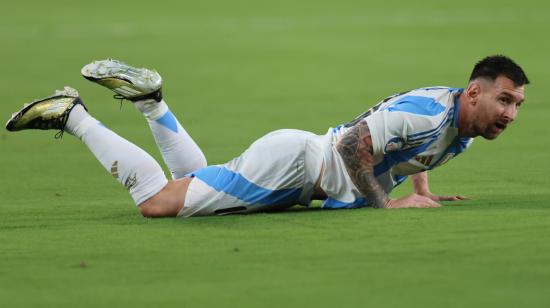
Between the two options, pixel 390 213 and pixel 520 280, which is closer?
pixel 520 280

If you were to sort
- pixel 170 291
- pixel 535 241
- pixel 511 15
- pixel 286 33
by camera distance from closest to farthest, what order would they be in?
pixel 170 291
pixel 535 241
pixel 286 33
pixel 511 15

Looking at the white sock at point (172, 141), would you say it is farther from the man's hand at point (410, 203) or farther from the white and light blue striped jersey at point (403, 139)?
the man's hand at point (410, 203)

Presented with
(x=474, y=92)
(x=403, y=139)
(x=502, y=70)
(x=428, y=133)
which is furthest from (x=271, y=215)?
(x=502, y=70)

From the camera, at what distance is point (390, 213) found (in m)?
8.41

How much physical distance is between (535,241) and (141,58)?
1463cm

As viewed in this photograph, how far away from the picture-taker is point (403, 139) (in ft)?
27.6

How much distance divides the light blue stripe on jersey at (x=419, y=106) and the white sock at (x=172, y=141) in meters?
1.63

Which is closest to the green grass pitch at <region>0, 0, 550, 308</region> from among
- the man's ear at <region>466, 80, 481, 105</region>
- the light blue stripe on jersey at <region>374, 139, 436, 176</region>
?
the light blue stripe on jersey at <region>374, 139, 436, 176</region>

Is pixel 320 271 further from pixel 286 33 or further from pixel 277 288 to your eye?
pixel 286 33

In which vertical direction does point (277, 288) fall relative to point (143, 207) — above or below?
above

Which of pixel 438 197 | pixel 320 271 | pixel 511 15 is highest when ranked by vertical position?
pixel 320 271

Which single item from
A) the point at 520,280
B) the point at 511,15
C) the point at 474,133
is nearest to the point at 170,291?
the point at 520,280

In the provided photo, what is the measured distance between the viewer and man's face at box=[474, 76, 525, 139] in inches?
330

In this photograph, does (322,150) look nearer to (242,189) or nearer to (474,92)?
(242,189)
